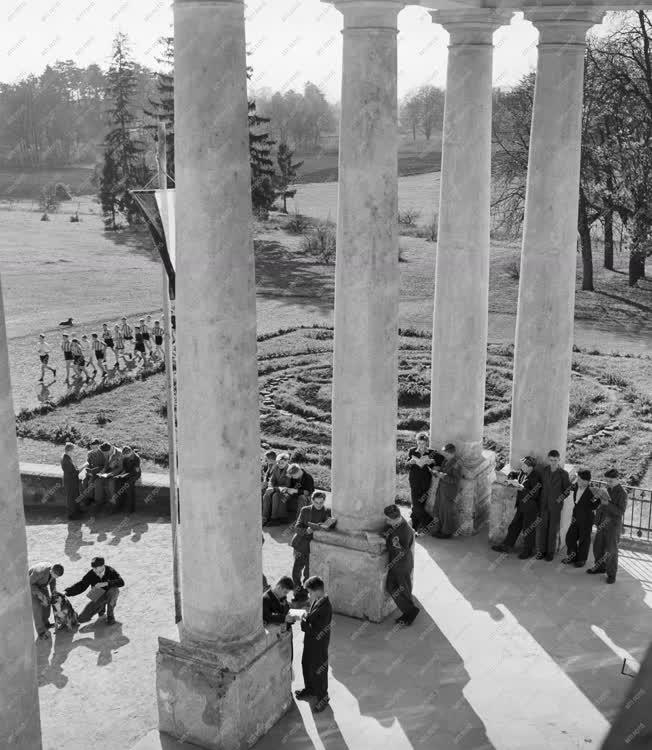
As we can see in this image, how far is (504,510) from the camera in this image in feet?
75.6

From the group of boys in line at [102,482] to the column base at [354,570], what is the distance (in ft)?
30.0

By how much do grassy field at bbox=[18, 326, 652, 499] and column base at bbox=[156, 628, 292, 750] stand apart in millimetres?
14937

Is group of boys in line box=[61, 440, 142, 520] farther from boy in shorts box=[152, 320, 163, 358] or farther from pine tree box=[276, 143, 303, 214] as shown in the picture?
pine tree box=[276, 143, 303, 214]

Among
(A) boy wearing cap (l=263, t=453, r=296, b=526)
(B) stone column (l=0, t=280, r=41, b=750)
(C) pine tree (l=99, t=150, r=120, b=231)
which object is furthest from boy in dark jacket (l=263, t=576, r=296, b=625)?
(C) pine tree (l=99, t=150, r=120, b=231)

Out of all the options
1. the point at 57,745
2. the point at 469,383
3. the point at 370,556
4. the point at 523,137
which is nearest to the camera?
the point at 57,745

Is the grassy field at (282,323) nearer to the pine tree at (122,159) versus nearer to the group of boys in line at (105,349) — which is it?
the group of boys in line at (105,349)

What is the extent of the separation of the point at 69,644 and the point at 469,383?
1098 centimetres

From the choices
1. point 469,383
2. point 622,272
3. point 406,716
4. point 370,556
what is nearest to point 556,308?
point 469,383

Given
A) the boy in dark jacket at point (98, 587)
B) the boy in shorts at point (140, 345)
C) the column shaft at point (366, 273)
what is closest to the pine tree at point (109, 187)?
the boy in shorts at point (140, 345)

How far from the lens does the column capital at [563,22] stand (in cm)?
2039

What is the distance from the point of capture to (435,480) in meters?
24.0

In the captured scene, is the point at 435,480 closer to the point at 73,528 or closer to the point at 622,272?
the point at 73,528

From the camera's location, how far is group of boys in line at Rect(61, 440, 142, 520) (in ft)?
89.3

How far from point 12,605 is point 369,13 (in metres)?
12.1
